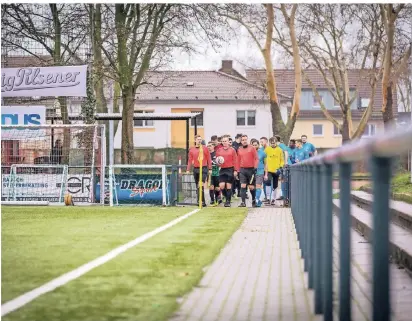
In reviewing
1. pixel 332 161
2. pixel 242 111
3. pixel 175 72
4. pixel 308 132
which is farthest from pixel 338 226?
pixel 308 132

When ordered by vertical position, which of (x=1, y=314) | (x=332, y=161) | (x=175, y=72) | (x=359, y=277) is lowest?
(x=1, y=314)

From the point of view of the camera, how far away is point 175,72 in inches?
1553

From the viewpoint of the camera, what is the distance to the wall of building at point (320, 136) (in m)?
79.9

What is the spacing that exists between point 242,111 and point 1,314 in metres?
66.9

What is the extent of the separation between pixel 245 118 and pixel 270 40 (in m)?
33.4

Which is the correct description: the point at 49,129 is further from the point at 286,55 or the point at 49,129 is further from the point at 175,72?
the point at 286,55

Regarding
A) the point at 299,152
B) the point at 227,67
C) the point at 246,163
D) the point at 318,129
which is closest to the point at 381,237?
the point at 246,163

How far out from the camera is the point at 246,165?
2389 centimetres

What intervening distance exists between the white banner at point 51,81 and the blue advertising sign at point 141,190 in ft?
7.99

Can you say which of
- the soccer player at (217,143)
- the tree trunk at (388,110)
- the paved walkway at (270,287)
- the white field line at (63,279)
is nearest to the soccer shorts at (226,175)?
the soccer player at (217,143)

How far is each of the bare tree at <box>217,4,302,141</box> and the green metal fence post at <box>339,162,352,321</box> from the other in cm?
3406

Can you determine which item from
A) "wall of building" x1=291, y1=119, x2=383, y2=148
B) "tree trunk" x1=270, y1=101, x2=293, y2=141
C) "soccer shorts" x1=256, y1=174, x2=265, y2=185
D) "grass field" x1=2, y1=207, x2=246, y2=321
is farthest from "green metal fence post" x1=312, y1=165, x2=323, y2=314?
"wall of building" x1=291, y1=119, x2=383, y2=148

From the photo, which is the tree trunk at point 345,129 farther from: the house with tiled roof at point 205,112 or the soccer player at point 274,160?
the soccer player at point 274,160

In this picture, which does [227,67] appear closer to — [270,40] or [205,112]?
[205,112]
